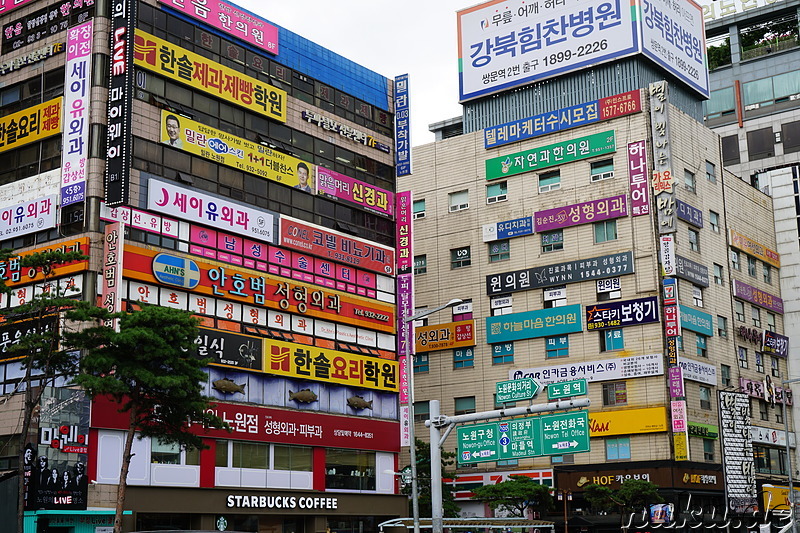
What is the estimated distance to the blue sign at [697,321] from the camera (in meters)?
71.0

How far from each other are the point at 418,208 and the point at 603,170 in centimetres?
1596

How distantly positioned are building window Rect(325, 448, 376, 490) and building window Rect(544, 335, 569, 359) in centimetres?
1862

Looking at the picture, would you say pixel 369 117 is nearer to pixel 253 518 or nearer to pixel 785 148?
pixel 253 518

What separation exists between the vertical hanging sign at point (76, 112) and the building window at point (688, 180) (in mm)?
42784

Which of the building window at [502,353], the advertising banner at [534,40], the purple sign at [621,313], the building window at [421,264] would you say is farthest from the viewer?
the building window at [421,264]

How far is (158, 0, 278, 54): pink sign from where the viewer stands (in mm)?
55312

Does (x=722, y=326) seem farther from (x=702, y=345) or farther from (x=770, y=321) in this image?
(x=770, y=321)

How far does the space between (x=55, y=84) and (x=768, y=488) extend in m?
55.8

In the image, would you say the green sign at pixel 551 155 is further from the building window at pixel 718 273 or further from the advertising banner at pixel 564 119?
the building window at pixel 718 273

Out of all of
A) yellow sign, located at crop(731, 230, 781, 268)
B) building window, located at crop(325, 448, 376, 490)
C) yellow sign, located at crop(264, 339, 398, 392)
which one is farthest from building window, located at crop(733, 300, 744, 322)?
building window, located at crop(325, 448, 376, 490)

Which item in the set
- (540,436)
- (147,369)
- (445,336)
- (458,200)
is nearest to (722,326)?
(445,336)

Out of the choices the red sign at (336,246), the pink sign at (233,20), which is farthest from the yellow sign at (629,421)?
the pink sign at (233,20)

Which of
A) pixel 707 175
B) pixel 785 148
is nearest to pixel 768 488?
pixel 707 175

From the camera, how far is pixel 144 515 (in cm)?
4938
